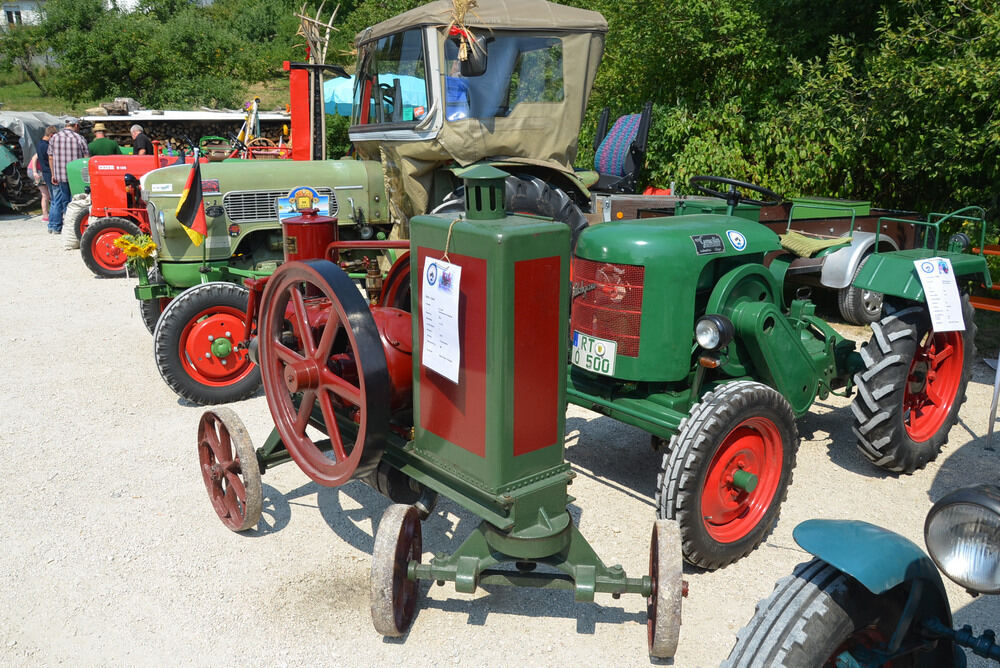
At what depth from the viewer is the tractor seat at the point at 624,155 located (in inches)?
260

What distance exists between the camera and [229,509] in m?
3.48

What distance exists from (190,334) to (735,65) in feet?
23.0

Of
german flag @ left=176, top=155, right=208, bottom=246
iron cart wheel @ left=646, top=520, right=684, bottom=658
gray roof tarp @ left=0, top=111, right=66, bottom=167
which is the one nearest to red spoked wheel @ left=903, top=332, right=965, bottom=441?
iron cart wheel @ left=646, top=520, right=684, bottom=658

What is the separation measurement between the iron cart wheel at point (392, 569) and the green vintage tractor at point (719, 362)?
0.97m

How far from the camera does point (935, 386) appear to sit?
169 inches

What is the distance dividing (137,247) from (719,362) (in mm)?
4274

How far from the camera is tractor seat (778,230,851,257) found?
516cm

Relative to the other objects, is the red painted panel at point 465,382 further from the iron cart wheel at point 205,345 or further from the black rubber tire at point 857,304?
the black rubber tire at point 857,304

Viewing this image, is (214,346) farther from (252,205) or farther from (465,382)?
(465,382)

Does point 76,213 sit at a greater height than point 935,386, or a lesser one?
greater

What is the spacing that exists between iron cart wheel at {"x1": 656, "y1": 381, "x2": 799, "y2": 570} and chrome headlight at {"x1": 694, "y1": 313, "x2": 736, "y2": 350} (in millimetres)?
178

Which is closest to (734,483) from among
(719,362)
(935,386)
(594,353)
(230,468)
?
(719,362)

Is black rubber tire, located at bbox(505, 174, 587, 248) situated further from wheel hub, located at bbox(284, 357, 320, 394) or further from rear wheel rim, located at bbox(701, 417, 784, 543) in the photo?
wheel hub, located at bbox(284, 357, 320, 394)

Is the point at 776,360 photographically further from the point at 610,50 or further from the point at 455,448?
the point at 610,50
